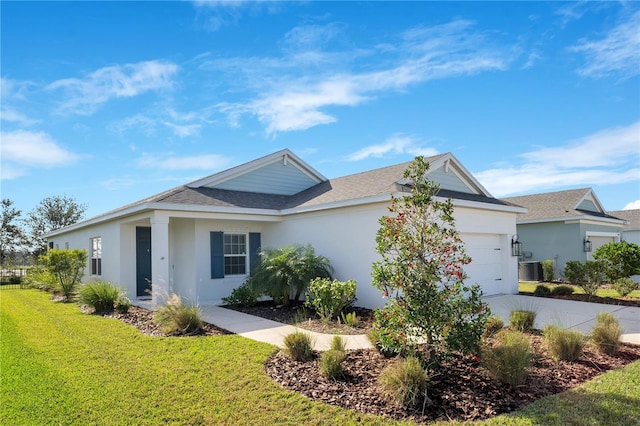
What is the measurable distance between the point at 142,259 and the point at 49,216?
88.3ft

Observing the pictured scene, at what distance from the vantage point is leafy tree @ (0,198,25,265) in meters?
33.3

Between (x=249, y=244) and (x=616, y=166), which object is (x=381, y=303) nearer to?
(x=249, y=244)

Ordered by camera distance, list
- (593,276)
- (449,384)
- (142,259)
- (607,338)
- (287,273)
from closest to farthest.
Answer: (449,384) → (607,338) → (287,273) → (593,276) → (142,259)

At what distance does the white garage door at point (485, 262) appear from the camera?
12156 millimetres

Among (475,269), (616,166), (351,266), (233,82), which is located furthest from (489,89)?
(616,166)

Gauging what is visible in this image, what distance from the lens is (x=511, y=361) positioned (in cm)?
481

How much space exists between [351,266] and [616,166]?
12.8m

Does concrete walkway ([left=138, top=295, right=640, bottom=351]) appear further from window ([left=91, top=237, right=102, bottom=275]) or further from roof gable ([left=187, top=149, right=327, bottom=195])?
window ([left=91, top=237, right=102, bottom=275])

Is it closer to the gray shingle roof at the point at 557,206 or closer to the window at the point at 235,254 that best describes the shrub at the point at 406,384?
the window at the point at 235,254

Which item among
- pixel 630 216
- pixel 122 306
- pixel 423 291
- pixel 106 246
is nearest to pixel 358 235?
pixel 423 291

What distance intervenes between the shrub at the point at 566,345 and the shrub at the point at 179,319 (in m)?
6.35

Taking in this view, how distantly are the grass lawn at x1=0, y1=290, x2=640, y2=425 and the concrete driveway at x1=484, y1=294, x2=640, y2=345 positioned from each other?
238cm

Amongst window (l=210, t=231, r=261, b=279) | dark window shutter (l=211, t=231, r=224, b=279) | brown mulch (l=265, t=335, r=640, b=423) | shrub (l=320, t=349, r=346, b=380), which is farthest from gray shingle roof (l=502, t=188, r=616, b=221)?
shrub (l=320, t=349, r=346, b=380)

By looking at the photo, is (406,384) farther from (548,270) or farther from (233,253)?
(548,270)
